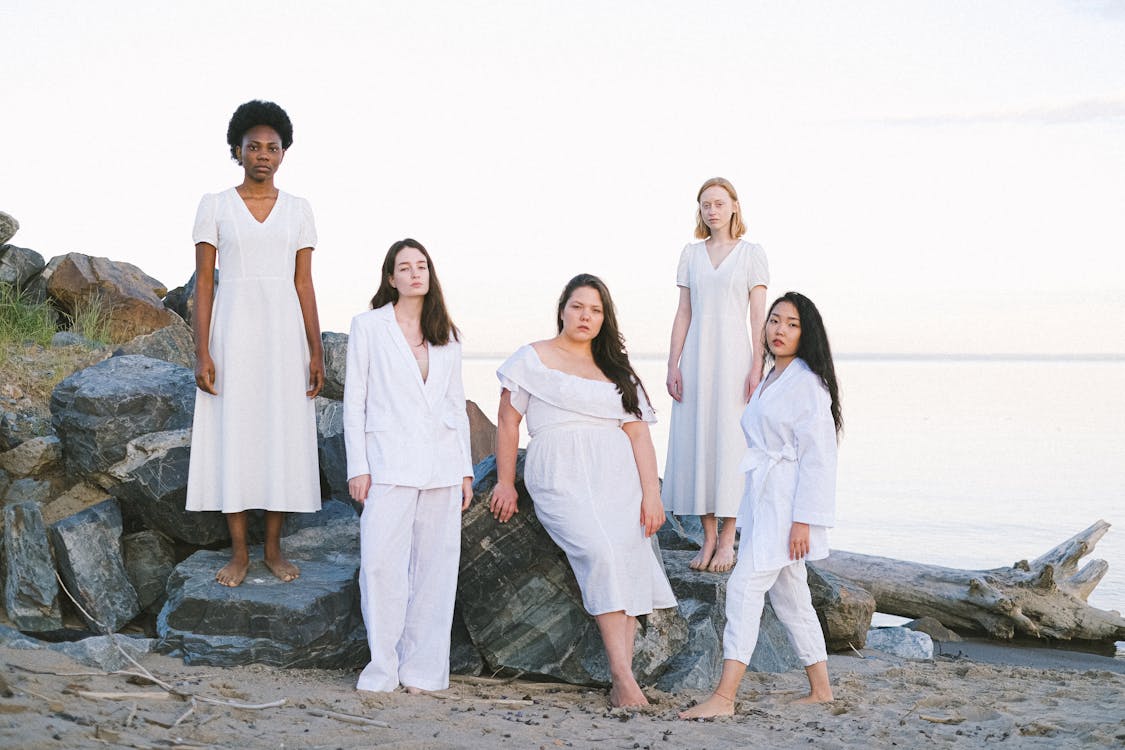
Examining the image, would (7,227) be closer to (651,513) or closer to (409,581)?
(409,581)

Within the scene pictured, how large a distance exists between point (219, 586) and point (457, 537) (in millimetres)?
1326

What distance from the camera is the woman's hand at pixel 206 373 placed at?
584 cm

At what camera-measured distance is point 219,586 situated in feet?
19.3

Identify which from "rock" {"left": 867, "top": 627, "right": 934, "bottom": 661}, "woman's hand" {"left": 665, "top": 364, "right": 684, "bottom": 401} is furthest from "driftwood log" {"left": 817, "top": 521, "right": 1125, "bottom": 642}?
"woman's hand" {"left": 665, "top": 364, "right": 684, "bottom": 401}

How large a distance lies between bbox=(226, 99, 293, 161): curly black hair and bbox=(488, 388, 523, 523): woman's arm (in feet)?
6.06

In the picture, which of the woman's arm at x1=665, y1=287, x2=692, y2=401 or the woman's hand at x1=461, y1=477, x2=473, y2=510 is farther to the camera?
the woman's arm at x1=665, y1=287, x2=692, y2=401

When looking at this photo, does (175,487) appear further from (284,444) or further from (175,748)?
(175,748)

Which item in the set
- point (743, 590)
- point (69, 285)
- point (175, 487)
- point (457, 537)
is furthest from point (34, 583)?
point (69, 285)

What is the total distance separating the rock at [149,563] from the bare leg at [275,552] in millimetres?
1290

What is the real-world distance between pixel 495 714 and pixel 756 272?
9.89 feet

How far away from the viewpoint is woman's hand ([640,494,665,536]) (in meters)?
5.56

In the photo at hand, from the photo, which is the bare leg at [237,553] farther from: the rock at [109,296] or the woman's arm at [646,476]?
the rock at [109,296]

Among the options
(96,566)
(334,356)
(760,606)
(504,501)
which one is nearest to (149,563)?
(96,566)

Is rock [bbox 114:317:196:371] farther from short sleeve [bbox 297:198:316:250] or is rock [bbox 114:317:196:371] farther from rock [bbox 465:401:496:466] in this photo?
short sleeve [bbox 297:198:316:250]
